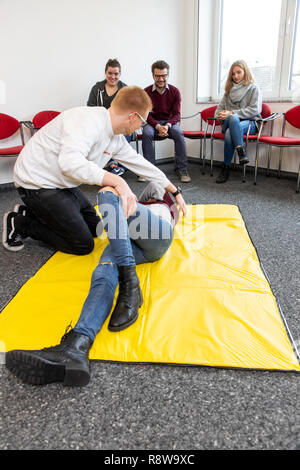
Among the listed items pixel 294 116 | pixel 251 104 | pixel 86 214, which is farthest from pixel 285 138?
pixel 86 214

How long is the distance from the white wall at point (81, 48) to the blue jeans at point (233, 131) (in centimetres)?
55

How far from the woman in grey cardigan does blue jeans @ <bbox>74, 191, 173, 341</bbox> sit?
212 centimetres

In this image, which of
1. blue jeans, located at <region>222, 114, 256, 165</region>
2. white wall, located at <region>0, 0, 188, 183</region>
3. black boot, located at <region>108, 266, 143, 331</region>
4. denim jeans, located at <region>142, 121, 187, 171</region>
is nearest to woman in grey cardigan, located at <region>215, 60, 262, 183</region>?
blue jeans, located at <region>222, 114, 256, 165</region>

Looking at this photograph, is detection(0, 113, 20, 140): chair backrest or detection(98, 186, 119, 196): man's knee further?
detection(0, 113, 20, 140): chair backrest

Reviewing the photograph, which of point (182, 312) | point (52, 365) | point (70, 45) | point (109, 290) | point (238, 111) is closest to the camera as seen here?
point (52, 365)

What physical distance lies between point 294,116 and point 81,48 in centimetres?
264

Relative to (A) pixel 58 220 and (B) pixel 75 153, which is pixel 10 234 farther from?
(B) pixel 75 153

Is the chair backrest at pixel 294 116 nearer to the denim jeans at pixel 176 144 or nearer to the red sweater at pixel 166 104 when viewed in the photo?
the denim jeans at pixel 176 144

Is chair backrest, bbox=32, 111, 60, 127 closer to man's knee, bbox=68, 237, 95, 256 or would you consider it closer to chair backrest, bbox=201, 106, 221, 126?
chair backrest, bbox=201, 106, 221, 126

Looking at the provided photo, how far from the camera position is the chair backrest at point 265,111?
3544mm

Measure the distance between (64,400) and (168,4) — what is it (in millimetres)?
5040

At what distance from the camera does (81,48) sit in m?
3.79

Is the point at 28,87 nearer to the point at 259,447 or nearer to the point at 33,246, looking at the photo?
the point at 33,246

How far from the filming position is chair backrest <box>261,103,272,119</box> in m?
3.54
